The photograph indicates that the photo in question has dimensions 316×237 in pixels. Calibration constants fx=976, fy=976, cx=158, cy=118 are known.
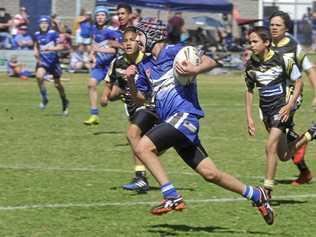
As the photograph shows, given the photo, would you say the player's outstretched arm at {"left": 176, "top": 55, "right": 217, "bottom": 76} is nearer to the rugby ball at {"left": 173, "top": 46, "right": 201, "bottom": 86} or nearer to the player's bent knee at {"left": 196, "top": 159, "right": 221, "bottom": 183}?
the rugby ball at {"left": 173, "top": 46, "right": 201, "bottom": 86}

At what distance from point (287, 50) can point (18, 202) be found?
3.39 m

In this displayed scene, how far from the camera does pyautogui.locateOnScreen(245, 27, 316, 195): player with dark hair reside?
10.4m

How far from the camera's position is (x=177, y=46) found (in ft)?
30.4

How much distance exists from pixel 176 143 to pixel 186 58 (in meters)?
0.77

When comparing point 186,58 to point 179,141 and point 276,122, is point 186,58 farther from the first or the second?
point 276,122

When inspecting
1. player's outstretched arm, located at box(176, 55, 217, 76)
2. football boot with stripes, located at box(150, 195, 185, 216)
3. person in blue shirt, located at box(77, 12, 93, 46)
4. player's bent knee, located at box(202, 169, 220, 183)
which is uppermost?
player's outstretched arm, located at box(176, 55, 217, 76)

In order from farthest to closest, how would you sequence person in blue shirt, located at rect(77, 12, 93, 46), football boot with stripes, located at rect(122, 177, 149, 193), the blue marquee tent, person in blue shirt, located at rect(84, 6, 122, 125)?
the blue marquee tent, person in blue shirt, located at rect(77, 12, 93, 46), person in blue shirt, located at rect(84, 6, 122, 125), football boot with stripes, located at rect(122, 177, 149, 193)

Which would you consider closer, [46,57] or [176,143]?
[176,143]

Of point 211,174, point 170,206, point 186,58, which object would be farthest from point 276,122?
point 170,206

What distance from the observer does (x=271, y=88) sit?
10688 mm

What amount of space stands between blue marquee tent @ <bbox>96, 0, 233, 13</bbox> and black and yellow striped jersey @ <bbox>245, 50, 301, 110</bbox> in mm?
26526

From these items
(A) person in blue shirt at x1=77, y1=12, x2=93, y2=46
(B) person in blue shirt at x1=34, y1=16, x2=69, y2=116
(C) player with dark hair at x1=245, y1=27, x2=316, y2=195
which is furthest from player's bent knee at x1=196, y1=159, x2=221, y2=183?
(A) person in blue shirt at x1=77, y1=12, x2=93, y2=46

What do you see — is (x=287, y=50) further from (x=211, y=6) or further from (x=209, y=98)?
(x=211, y=6)

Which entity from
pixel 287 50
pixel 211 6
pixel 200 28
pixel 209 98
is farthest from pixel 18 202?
pixel 200 28
